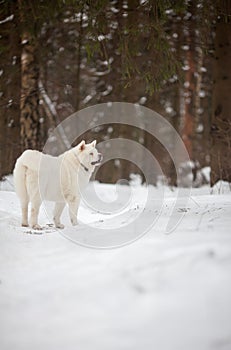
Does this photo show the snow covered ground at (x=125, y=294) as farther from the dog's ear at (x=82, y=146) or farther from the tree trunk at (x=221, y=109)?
the tree trunk at (x=221, y=109)

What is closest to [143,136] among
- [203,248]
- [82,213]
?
[82,213]

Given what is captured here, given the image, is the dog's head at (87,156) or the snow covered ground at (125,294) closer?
the snow covered ground at (125,294)

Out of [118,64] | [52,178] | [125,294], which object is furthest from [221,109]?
[125,294]

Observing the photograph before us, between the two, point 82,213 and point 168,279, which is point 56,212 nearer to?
point 82,213

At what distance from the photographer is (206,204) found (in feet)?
19.1

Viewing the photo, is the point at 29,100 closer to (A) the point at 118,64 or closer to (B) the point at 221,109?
(A) the point at 118,64

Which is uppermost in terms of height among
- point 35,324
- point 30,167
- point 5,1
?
point 5,1

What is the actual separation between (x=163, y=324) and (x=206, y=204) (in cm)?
317

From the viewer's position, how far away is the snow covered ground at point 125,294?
2.82 metres

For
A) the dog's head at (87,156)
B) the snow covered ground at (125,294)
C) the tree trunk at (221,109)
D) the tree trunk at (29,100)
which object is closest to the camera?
the snow covered ground at (125,294)

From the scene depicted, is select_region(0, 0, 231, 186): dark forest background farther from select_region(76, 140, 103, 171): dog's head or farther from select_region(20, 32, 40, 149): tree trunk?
select_region(76, 140, 103, 171): dog's head

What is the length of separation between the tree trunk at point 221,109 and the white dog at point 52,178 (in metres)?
3.28

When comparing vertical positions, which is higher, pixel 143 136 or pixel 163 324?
pixel 143 136

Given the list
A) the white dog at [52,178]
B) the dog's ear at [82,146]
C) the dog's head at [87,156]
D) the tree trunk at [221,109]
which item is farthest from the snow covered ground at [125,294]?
the tree trunk at [221,109]
